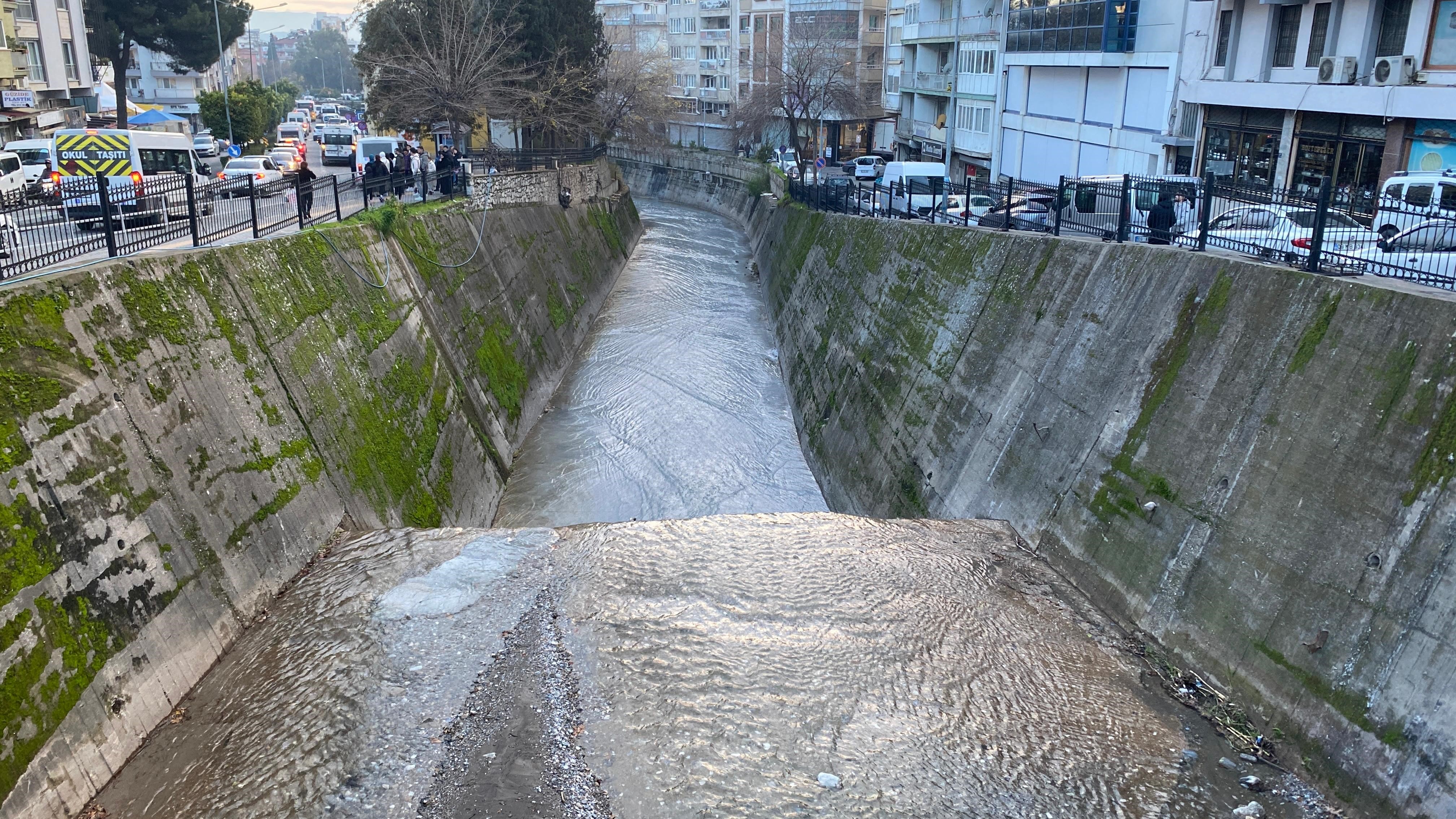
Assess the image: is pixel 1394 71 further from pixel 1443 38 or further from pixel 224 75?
pixel 224 75

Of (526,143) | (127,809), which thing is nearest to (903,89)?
(526,143)

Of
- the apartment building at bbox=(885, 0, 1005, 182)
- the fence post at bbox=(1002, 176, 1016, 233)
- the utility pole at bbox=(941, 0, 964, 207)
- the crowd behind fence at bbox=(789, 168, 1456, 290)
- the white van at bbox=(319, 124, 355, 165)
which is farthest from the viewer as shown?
the utility pole at bbox=(941, 0, 964, 207)

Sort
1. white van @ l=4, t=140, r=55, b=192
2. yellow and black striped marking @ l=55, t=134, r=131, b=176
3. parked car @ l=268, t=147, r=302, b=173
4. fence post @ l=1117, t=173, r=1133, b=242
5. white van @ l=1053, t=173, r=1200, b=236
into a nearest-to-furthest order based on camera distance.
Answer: fence post @ l=1117, t=173, r=1133, b=242
white van @ l=1053, t=173, r=1200, b=236
yellow and black striped marking @ l=55, t=134, r=131, b=176
white van @ l=4, t=140, r=55, b=192
parked car @ l=268, t=147, r=302, b=173

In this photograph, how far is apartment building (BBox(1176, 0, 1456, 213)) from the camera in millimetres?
21984

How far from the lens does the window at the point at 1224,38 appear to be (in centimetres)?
2747

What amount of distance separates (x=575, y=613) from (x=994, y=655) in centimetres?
443

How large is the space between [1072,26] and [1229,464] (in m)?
29.0

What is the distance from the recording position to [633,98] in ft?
157

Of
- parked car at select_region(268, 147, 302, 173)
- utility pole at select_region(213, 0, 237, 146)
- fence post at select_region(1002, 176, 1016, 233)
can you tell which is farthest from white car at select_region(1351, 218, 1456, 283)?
utility pole at select_region(213, 0, 237, 146)

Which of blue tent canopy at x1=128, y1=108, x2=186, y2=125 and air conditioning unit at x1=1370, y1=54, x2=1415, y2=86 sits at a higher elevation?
air conditioning unit at x1=1370, y1=54, x2=1415, y2=86

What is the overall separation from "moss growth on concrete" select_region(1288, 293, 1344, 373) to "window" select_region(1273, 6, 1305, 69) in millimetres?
18874

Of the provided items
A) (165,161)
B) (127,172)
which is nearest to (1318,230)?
(127,172)

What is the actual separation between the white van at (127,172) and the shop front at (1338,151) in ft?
73.1

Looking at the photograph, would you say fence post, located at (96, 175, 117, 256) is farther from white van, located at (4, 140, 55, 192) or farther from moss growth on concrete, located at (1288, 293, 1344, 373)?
white van, located at (4, 140, 55, 192)
